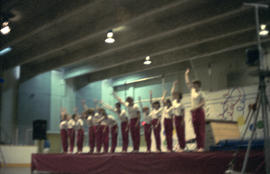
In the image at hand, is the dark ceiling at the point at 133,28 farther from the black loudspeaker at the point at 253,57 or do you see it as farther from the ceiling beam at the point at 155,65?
the black loudspeaker at the point at 253,57

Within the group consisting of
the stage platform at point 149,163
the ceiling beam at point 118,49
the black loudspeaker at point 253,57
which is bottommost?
the stage platform at point 149,163

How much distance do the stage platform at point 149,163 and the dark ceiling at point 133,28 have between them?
2.05 m

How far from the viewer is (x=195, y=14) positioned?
7.56m

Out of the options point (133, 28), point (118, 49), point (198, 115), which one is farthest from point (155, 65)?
point (133, 28)

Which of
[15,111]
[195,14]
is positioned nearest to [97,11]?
[195,14]

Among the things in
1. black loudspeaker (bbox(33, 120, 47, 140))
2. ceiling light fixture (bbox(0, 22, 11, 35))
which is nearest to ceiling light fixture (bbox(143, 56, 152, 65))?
ceiling light fixture (bbox(0, 22, 11, 35))

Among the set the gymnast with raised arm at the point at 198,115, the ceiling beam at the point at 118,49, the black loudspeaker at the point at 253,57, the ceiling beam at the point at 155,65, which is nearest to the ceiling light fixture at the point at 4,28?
the ceiling beam at the point at 118,49

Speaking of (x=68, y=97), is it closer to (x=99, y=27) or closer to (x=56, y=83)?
(x=56, y=83)

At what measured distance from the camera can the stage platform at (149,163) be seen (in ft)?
14.3

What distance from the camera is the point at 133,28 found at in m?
8.41

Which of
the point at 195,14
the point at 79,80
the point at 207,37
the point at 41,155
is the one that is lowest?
the point at 41,155

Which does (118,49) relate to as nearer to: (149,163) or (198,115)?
(198,115)

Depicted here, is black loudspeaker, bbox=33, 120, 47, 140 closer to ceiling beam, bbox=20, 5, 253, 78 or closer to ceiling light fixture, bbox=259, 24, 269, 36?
ceiling beam, bbox=20, 5, 253, 78

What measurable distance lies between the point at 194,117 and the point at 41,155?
5.06 metres
